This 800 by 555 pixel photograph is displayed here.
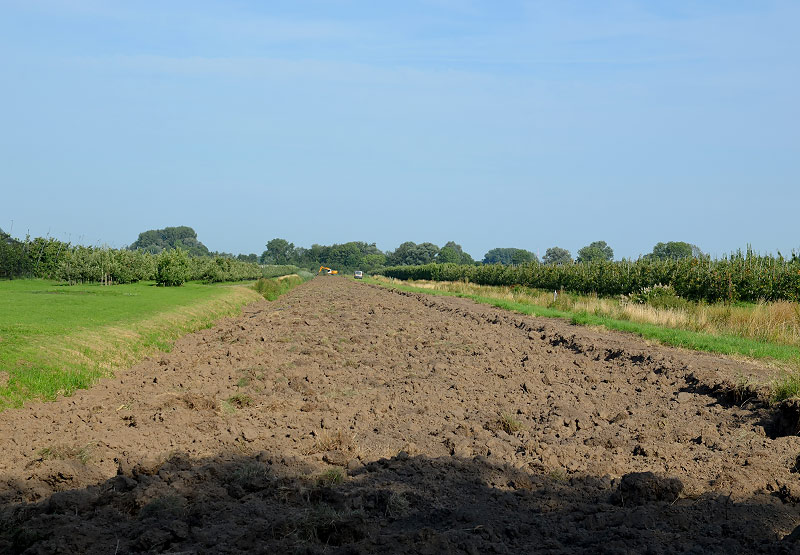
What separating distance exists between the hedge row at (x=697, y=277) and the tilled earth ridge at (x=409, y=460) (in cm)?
1684

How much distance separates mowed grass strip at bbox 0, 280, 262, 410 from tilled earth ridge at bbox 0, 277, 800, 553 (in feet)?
1.86

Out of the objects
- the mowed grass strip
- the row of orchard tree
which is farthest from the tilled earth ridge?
the row of orchard tree

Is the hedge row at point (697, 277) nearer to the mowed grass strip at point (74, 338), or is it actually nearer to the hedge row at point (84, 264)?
the mowed grass strip at point (74, 338)

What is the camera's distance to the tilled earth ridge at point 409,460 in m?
4.69

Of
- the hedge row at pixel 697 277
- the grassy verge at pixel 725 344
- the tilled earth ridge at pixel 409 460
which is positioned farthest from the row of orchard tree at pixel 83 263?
the grassy verge at pixel 725 344

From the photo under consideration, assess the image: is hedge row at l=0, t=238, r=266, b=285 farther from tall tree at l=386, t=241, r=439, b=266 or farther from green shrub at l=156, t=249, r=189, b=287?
tall tree at l=386, t=241, r=439, b=266

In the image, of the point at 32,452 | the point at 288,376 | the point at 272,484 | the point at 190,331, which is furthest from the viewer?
the point at 190,331

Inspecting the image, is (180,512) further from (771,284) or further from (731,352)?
(771,284)

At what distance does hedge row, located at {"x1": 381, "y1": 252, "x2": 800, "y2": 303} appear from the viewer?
26.3 m

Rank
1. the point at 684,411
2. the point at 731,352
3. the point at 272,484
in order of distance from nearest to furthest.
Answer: the point at 272,484 → the point at 684,411 → the point at 731,352

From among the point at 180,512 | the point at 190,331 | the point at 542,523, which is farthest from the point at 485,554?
the point at 190,331

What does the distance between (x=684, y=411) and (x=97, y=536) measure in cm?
769

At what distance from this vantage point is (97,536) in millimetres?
4668

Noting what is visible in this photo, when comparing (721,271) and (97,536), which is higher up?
(721,271)
